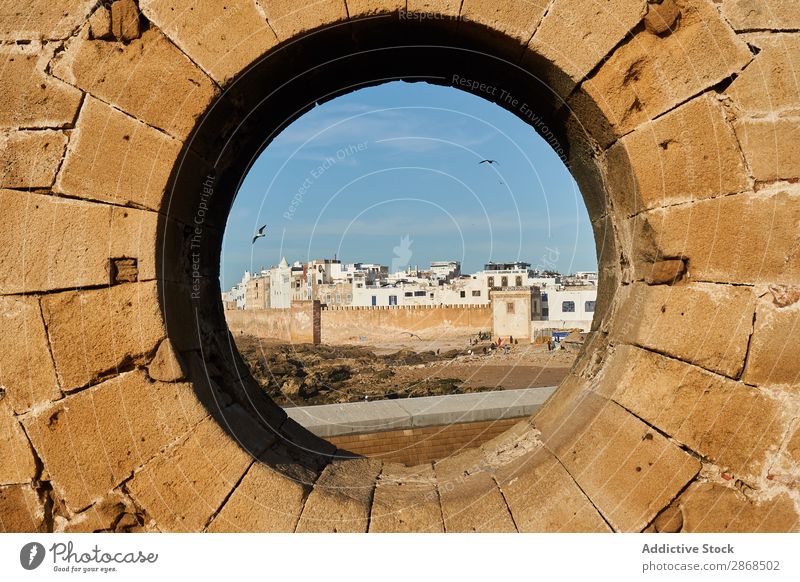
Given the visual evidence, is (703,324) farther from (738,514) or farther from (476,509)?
(476,509)

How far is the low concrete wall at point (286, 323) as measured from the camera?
4584cm

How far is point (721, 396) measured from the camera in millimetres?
2830

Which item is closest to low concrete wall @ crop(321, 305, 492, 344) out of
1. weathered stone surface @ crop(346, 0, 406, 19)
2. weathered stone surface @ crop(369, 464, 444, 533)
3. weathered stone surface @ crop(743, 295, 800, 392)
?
weathered stone surface @ crop(369, 464, 444, 533)

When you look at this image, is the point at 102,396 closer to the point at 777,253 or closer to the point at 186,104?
the point at 186,104

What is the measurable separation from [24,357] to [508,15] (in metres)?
2.93

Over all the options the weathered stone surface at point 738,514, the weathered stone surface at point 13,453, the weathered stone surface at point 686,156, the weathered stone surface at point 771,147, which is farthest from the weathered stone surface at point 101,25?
Answer: the weathered stone surface at point 738,514

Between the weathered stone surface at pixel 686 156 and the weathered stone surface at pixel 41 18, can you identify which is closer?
the weathered stone surface at pixel 686 156

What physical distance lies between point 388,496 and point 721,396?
5.79 ft

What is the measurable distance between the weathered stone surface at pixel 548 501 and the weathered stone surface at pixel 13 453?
7.84ft

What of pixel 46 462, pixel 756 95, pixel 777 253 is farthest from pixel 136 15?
pixel 777 253

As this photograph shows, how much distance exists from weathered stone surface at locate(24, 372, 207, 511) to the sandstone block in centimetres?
91

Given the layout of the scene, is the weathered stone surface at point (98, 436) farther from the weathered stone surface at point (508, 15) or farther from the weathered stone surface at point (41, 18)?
the weathered stone surface at point (508, 15)

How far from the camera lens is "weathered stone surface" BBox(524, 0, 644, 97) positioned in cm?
291

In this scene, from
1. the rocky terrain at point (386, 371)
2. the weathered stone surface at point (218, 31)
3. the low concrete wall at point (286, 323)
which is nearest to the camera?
the weathered stone surface at point (218, 31)
